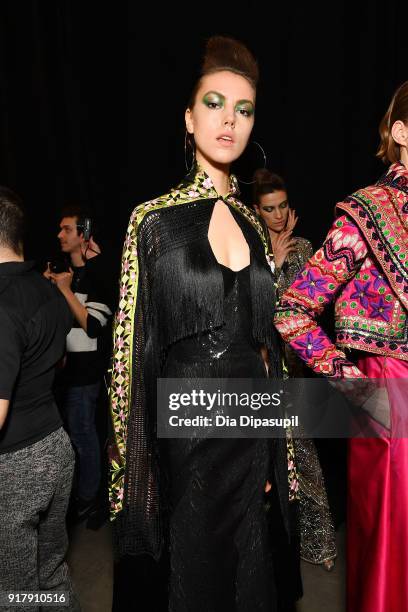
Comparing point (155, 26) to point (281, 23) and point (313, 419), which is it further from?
point (313, 419)

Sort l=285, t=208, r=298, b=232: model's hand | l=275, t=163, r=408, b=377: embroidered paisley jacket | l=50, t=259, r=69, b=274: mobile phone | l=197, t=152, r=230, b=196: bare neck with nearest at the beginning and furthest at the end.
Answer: l=275, t=163, r=408, b=377: embroidered paisley jacket, l=197, t=152, r=230, b=196: bare neck, l=285, t=208, r=298, b=232: model's hand, l=50, t=259, r=69, b=274: mobile phone

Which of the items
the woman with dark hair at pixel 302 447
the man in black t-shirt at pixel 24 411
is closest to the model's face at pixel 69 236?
the woman with dark hair at pixel 302 447

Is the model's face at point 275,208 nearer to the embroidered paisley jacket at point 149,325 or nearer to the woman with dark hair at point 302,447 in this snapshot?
the woman with dark hair at point 302,447

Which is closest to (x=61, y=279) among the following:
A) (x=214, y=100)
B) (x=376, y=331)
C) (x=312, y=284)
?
(x=214, y=100)

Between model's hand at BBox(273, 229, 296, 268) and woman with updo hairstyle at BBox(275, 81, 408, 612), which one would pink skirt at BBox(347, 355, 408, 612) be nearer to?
woman with updo hairstyle at BBox(275, 81, 408, 612)

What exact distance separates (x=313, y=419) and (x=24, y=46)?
87.4 inches

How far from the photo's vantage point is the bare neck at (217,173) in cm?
146

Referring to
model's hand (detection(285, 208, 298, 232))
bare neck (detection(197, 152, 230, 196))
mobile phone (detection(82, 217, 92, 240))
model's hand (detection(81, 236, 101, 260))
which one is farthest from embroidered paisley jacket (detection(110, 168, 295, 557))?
model's hand (detection(81, 236, 101, 260))

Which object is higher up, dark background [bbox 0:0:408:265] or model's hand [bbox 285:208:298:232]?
dark background [bbox 0:0:408:265]

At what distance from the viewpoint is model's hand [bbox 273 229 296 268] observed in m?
2.29

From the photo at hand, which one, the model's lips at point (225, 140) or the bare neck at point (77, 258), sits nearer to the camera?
the model's lips at point (225, 140)

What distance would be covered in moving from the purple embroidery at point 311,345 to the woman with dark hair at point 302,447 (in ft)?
3.16

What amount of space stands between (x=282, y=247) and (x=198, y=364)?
1.07 m

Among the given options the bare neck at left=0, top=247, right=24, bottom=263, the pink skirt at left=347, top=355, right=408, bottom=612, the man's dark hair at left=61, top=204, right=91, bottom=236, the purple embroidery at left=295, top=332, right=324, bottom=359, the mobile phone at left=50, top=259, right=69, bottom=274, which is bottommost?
the pink skirt at left=347, top=355, right=408, bottom=612
